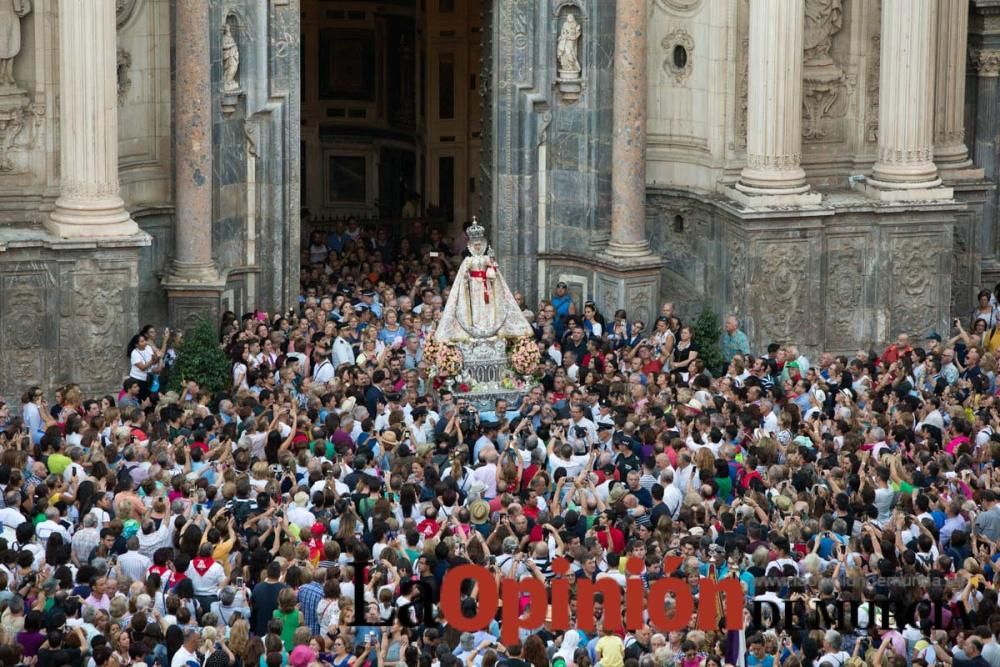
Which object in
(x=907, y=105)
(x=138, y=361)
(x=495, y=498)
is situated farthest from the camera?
(x=907, y=105)

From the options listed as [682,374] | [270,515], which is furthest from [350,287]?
[270,515]

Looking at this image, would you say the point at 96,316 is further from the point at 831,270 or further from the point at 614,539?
the point at 831,270

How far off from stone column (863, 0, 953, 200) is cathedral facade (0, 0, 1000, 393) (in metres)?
0.03

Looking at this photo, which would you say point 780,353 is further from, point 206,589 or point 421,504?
point 206,589

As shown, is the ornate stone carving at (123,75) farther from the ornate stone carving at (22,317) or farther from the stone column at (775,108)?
the stone column at (775,108)

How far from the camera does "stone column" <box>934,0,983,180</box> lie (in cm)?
4169

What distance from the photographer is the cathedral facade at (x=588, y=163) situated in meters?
36.8

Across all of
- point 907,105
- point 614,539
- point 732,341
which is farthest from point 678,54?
point 614,539

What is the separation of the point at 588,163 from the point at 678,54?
2.20 m

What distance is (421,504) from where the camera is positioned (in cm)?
2958

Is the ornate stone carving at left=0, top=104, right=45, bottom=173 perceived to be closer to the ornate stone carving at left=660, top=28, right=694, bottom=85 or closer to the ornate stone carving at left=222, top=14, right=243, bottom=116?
the ornate stone carving at left=222, top=14, right=243, bottom=116

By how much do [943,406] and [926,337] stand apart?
5830mm

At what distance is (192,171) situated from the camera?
38.4 metres

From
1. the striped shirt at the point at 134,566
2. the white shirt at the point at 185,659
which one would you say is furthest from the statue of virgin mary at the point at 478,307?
the white shirt at the point at 185,659
